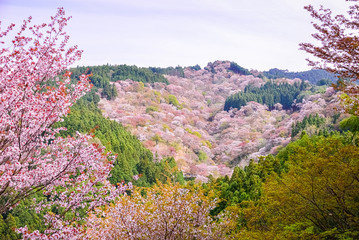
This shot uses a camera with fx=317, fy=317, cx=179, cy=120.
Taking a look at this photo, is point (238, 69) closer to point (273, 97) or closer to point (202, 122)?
point (273, 97)

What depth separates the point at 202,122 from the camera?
2438 inches

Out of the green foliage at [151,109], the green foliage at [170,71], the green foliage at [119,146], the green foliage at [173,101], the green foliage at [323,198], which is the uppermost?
the green foliage at [170,71]

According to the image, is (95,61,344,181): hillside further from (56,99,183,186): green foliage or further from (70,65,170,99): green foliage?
(56,99,183,186): green foliage

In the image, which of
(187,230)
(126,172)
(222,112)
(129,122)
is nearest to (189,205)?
(187,230)

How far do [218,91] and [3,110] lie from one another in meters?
83.2

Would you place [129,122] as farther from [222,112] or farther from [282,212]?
[282,212]

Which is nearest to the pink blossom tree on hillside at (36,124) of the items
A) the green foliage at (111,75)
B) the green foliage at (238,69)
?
the green foliage at (111,75)

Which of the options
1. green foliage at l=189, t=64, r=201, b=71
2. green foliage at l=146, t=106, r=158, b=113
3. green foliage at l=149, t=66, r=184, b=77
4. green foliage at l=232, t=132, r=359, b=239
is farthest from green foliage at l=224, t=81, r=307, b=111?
green foliage at l=232, t=132, r=359, b=239

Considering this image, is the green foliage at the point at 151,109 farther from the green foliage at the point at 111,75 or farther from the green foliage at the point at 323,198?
the green foliage at the point at 323,198

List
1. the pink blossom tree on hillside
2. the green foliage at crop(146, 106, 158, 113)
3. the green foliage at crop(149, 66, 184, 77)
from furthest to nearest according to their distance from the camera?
the green foliage at crop(149, 66, 184, 77), the green foliage at crop(146, 106, 158, 113), the pink blossom tree on hillside

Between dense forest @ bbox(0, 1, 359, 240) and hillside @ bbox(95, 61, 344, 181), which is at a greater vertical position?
dense forest @ bbox(0, 1, 359, 240)

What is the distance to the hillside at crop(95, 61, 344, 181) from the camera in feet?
132

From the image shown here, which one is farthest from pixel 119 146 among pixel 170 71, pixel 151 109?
pixel 170 71

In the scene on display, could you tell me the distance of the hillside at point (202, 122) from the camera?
40.3 meters
